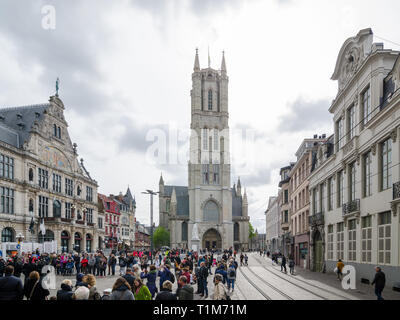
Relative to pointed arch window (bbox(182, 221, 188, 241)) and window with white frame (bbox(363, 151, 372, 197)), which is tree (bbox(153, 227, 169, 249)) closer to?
pointed arch window (bbox(182, 221, 188, 241))

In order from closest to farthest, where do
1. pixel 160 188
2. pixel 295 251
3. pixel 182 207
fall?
pixel 295 251
pixel 182 207
pixel 160 188

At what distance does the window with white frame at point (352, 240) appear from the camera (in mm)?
25531

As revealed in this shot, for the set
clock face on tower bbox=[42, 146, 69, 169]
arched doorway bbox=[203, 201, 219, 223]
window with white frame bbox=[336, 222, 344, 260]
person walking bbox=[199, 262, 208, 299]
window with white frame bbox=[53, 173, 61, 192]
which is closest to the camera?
person walking bbox=[199, 262, 208, 299]

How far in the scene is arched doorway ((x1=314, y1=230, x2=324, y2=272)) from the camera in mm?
34000

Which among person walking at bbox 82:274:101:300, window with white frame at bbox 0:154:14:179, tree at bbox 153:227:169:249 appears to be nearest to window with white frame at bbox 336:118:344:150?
person walking at bbox 82:274:101:300

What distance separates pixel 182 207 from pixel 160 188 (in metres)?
19.5

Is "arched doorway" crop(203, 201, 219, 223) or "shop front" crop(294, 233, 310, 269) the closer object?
"shop front" crop(294, 233, 310, 269)

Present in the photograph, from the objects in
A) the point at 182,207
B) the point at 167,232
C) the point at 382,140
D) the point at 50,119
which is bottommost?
the point at 167,232

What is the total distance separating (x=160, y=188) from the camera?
12156 cm

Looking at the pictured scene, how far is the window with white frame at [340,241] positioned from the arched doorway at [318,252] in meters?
4.27

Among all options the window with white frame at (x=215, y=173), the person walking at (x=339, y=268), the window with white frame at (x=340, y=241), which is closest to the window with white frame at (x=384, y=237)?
the person walking at (x=339, y=268)

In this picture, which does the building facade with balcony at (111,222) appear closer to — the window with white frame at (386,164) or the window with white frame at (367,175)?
the window with white frame at (367,175)
